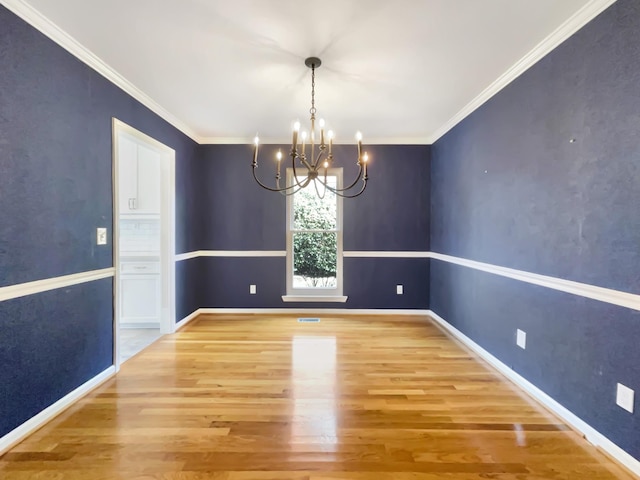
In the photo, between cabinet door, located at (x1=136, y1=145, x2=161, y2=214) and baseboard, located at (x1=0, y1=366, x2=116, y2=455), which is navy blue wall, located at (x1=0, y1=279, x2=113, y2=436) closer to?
baseboard, located at (x1=0, y1=366, x2=116, y2=455)

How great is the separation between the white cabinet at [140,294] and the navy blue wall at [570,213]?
352 centimetres

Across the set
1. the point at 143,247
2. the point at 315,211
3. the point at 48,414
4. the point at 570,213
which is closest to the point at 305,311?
the point at 315,211

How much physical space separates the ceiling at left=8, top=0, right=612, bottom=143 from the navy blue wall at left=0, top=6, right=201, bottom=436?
27cm

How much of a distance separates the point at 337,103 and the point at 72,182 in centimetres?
225

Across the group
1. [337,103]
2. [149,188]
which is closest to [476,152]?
[337,103]

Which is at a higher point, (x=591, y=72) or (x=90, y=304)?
(x=591, y=72)

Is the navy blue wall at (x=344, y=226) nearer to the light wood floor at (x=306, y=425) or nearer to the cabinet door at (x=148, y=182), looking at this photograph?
the cabinet door at (x=148, y=182)

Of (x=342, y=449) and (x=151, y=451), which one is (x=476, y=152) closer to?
(x=342, y=449)

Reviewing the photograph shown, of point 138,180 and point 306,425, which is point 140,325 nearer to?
point 138,180

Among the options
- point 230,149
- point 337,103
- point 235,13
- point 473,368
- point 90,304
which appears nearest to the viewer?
point 235,13

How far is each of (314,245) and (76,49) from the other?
3.04 metres

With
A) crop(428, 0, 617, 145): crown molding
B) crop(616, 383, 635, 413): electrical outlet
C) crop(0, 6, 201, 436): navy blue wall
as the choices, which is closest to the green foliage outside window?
crop(428, 0, 617, 145): crown molding

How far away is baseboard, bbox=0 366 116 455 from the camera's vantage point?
1.63 m

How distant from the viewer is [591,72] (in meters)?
1.69
